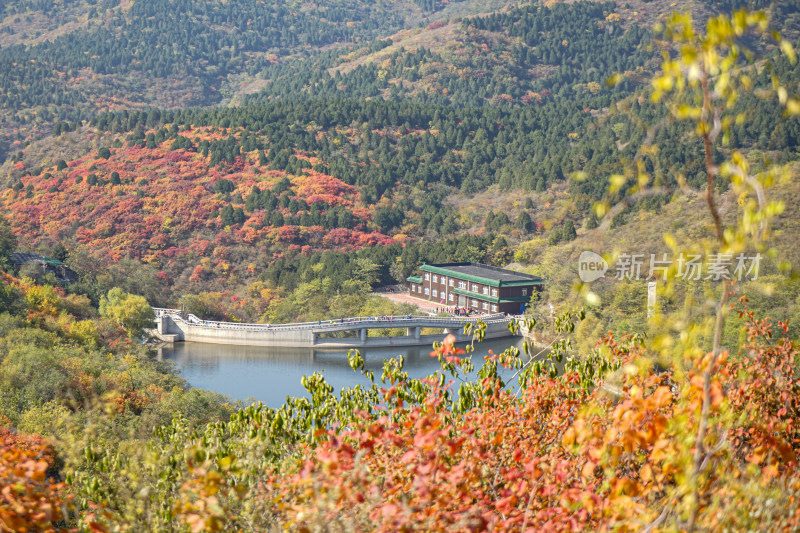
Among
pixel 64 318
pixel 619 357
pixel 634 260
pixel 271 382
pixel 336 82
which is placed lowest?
pixel 271 382

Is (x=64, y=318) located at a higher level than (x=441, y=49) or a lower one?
lower

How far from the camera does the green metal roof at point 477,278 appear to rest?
54.0 meters

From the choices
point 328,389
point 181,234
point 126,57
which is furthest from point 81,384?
point 126,57

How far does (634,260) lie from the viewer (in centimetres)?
4278

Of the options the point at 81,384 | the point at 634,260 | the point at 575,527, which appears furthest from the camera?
the point at 634,260

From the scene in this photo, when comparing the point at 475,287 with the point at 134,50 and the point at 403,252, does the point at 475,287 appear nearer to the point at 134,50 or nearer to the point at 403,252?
the point at 403,252

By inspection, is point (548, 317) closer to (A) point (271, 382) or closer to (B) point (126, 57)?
(A) point (271, 382)

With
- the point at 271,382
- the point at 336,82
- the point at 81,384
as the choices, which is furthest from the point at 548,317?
the point at 336,82

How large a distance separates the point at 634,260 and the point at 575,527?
126 feet

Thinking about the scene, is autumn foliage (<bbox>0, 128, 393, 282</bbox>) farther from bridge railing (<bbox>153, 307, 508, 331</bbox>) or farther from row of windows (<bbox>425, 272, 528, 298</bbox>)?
bridge railing (<bbox>153, 307, 508, 331</bbox>)

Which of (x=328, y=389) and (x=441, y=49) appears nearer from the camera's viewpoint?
(x=328, y=389)

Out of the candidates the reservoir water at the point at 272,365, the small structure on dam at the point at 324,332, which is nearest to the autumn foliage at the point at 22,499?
the reservoir water at the point at 272,365

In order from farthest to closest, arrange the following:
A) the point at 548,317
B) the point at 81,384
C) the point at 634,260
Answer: the point at 548,317, the point at 634,260, the point at 81,384
